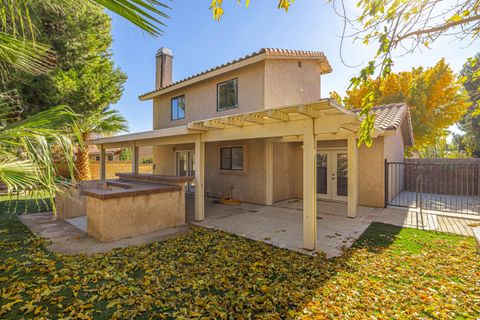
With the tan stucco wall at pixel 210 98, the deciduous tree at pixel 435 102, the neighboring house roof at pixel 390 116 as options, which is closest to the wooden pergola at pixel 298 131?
the neighboring house roof at pixel 390 116

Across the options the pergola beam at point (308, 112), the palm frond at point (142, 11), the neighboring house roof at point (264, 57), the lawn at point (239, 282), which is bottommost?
the lawn at point (239, 282)

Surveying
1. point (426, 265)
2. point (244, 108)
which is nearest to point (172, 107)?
point (244, 108)

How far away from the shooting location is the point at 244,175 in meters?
11.7

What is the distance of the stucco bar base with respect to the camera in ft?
20.5

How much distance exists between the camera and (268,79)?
385 inches

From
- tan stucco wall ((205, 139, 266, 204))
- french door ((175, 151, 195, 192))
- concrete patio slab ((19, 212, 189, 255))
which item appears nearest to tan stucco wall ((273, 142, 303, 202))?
tan stucco wall ((205, 139, 266, 204))

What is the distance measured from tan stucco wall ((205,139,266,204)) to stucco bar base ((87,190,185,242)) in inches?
177

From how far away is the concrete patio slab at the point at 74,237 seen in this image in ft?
18.9

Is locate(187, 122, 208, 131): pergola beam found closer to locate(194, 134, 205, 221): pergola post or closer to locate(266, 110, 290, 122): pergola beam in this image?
locate(194, 134, 205, 221): pergola post

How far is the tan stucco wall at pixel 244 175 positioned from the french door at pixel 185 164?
1.60 metres

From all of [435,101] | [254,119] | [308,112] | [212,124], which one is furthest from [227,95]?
[435,101]

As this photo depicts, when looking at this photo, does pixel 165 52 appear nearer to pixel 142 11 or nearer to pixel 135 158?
pixel 135 158

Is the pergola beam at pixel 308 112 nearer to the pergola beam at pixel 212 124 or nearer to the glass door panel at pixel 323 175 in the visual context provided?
the pergola beam at pixel 212 124

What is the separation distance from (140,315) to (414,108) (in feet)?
74.9
